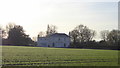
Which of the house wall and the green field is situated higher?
the house wall

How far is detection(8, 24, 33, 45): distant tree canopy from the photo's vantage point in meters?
81.1

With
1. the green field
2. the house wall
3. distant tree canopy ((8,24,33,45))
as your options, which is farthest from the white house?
the green field

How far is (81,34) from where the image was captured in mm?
86625

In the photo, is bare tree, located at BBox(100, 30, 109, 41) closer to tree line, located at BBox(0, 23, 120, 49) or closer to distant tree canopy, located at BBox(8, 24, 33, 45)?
tree line, located at BBox(0, 23, 120, 49)

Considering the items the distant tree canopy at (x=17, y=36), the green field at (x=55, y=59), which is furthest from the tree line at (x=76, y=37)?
the green field at (x=55, y=59)

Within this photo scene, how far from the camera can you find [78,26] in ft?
280

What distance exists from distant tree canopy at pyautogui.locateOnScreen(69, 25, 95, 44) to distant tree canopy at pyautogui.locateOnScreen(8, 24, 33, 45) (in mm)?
20554

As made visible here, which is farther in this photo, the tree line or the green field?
the tree line

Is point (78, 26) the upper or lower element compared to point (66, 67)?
upper

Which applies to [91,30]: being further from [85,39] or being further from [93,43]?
[93,43]

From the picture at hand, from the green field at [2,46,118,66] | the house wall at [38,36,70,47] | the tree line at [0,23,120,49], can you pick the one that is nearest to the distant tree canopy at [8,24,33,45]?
the tree line at [0,23,120,49]

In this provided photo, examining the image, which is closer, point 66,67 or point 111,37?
point 66,67

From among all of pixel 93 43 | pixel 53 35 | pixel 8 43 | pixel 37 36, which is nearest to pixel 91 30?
pixel 93 43

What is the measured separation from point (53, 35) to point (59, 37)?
286 centimetres
